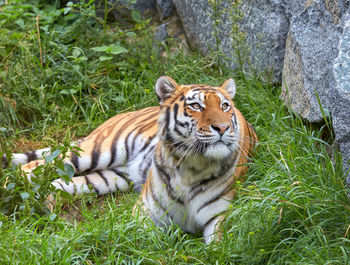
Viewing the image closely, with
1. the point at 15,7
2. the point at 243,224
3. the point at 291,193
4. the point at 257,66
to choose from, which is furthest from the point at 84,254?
the point at 15,7

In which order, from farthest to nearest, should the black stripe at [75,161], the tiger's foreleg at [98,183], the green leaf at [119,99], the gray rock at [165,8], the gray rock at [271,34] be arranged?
the gray rock at [165,8] → the green leaf at [119,99] → the gray rock at [271,34] → the black stripe at [75,161] → the tiger's foreleg at [98,183]

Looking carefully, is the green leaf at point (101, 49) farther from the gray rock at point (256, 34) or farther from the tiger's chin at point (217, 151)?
the tiger's chin at point (217, 151)

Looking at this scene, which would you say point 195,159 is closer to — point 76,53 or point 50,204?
point 50,204

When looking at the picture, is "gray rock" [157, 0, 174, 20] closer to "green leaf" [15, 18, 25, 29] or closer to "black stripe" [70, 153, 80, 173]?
"green leaf" [15, 18, 25, 29]

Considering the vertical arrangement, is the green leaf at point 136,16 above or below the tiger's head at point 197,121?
above

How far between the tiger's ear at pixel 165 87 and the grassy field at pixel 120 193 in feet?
2.76

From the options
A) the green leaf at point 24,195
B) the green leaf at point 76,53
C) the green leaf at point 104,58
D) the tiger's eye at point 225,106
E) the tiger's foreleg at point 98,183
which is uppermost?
the green leaf at point 76,53

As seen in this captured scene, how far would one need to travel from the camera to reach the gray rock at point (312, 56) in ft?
14.5

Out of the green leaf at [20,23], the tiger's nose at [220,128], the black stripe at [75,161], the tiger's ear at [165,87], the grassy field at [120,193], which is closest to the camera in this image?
the grassy field at [120,193]

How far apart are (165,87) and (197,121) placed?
522 mm

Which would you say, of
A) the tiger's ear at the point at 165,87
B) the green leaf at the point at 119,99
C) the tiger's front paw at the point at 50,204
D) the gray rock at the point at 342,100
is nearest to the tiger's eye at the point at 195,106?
the tiger's ear at the point at 165,87

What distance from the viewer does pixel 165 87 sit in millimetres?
4570

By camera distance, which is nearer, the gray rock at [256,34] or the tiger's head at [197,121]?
the tiger's head at [197,121]

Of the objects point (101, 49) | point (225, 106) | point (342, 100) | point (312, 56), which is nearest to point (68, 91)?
point (101, 49)
